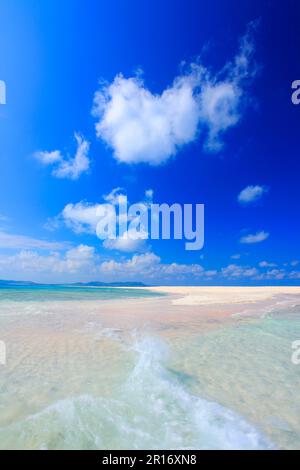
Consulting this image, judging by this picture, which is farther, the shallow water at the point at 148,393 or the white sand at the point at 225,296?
the white sand at the point at 225,296

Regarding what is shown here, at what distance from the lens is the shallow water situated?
4414 mm

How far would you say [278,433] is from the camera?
178 inches

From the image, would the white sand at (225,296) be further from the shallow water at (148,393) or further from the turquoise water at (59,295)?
the shallow water at (148,393)

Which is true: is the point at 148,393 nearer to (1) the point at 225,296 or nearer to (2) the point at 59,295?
(1) the point at 225,296

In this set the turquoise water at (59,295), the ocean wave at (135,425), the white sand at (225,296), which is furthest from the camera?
the turquoise water at (59,295)

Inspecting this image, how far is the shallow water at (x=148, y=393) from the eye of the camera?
4414 millimetres

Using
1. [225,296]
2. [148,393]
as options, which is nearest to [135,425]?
[148,393]

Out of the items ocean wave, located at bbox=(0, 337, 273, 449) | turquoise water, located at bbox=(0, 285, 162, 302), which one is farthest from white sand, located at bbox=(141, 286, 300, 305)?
ocean wave, located at bbox=(0, 337, 273, 449)

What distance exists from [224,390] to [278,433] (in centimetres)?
173

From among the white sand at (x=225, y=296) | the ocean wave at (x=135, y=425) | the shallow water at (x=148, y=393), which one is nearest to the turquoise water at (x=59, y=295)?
the white sand at (x=225, y=296)

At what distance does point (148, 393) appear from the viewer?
6031 mm

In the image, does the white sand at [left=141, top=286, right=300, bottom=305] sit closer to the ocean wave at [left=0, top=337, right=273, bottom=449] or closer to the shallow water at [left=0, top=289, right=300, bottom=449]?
the shallow water at [left=0, top=289, right=300, bottom=449]
